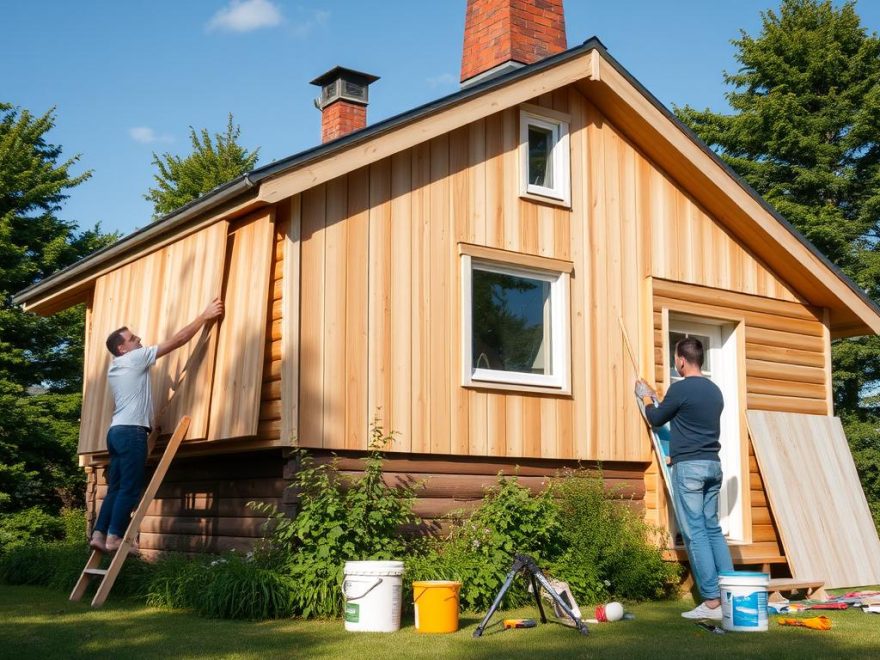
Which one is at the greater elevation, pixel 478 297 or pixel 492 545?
pixel 478 297

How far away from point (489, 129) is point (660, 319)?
2.90 m

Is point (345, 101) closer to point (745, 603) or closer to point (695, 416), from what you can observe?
point (695, 416)

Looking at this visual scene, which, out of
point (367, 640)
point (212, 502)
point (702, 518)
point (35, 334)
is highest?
point (35, 334)

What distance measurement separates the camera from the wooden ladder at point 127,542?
881 centimetres

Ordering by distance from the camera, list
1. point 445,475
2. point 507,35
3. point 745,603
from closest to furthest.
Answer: point 745,603 < point 445,475 < point 507,35

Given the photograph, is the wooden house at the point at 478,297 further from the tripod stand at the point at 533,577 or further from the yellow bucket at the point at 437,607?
the tripod stand at the point at 533,577

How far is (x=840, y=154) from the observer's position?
2498cm

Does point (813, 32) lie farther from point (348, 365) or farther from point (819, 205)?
point (348, 365)

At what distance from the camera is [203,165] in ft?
95.6

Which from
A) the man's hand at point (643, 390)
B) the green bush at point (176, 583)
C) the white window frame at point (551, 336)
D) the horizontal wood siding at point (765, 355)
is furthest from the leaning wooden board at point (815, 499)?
the green bush at point (176, 583)

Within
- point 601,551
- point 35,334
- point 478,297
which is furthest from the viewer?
point 35,334

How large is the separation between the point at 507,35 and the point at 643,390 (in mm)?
4921

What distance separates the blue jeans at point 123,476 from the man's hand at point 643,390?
4991 mm

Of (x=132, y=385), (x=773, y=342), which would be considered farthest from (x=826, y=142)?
(x=132, y=385)
